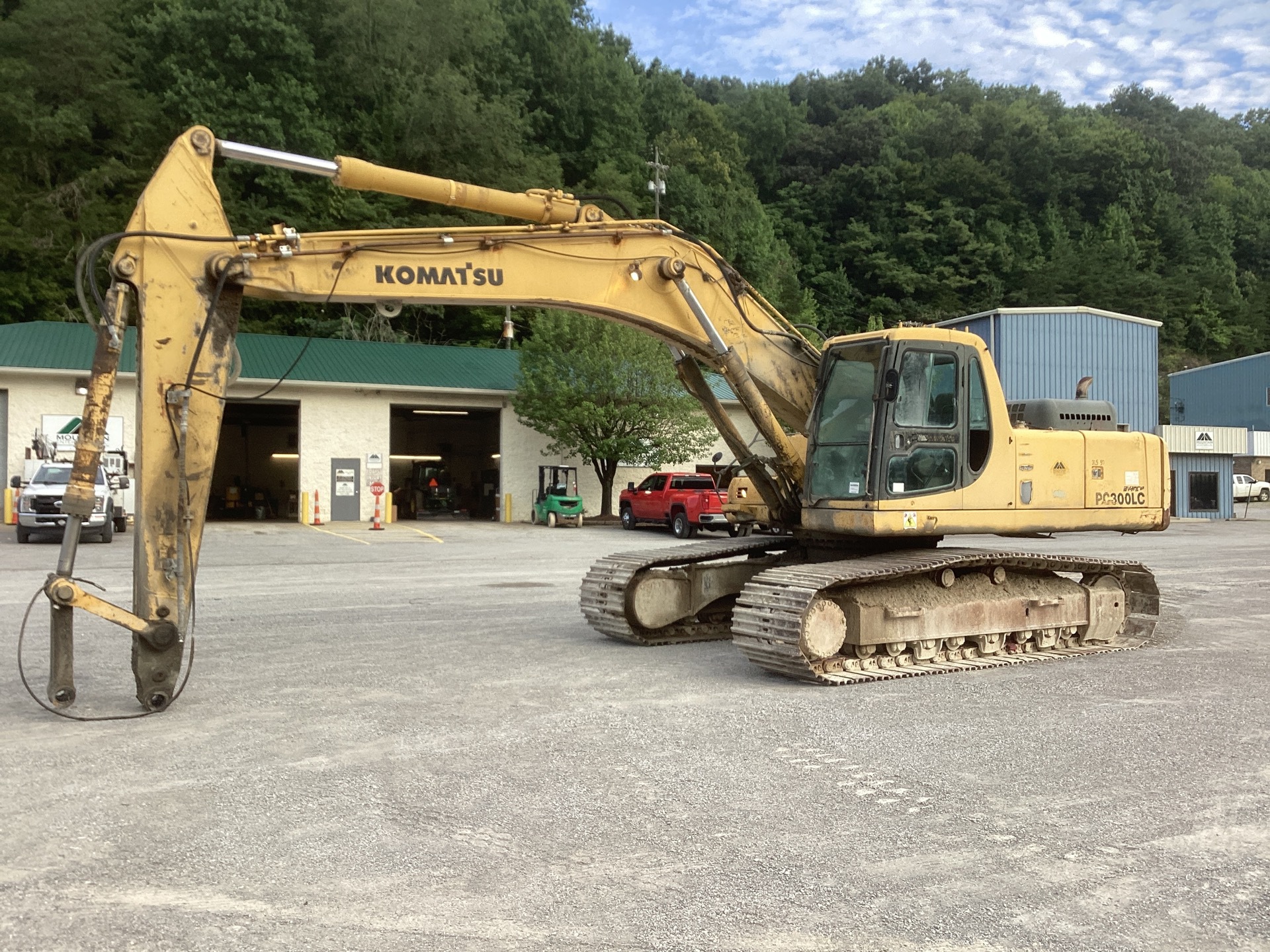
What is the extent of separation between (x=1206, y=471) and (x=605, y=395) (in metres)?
24.4

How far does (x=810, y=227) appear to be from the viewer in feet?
264

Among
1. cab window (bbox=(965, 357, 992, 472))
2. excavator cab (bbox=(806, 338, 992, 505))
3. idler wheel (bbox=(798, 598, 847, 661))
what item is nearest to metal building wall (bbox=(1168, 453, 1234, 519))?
cab window (bbox=(965, 357, 992, 472))

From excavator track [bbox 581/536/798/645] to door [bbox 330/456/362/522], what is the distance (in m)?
24.7

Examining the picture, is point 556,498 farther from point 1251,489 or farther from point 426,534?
point 1251,489

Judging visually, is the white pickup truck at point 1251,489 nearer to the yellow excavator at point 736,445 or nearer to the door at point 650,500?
the door at point 650,500

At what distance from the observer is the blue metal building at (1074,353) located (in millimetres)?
37781

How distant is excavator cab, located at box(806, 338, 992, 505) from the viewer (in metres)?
9.35

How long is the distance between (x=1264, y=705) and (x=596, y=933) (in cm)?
636

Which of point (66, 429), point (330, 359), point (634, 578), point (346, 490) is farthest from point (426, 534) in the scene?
point (634, 578)

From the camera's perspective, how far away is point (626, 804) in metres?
5.60

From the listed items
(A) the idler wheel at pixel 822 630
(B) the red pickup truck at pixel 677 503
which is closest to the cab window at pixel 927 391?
(A) the idler wheel at pixel 822 630

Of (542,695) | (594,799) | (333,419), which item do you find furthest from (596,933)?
(333,419)

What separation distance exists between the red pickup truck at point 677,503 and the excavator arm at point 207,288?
19455mm

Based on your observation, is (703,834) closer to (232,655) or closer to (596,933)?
(596,933)
